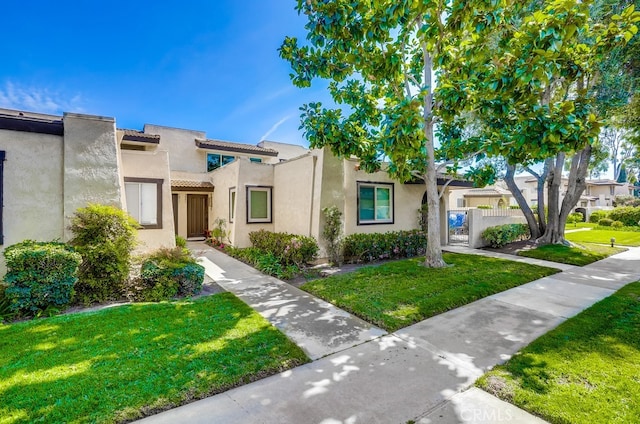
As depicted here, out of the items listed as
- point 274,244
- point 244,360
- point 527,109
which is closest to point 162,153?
point 274,244

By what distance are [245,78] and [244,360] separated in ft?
43.7

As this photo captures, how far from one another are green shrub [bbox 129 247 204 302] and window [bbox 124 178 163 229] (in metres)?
3.31

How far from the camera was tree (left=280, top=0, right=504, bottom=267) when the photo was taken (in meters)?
7.06

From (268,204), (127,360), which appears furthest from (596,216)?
(127,360)

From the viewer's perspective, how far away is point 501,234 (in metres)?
14.3

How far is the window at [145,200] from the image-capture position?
9.99m

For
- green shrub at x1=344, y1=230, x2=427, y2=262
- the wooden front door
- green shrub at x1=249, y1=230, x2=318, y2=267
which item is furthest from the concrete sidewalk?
the wooden front door

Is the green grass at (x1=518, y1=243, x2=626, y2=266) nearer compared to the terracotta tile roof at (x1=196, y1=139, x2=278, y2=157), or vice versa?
the green grass at (x1=518, y1=243, x2=626, y2=266)

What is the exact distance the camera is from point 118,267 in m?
6.61

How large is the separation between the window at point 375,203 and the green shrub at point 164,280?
269 inches

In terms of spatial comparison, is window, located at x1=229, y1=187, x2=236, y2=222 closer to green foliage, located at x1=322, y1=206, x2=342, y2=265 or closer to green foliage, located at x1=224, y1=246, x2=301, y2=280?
green foliage, located at x1=224, y1=246, x2=301, y2=280

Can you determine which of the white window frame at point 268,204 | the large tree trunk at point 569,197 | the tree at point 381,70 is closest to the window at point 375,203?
the tree at point 381,70

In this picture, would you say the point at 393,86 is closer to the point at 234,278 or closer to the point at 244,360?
the point at 234,278

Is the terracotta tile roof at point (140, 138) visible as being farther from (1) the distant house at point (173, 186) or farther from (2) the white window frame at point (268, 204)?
(2) the white window frame at point (268, 204)
